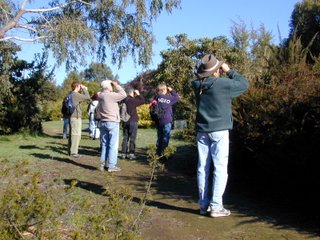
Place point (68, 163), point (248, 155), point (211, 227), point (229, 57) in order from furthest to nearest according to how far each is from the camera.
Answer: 1. point (229, 57)
2. point (68, 163)
3. point (248, 155)
4. point (211, 227)

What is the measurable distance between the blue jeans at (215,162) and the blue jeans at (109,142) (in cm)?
351

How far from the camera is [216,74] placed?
5.96 m

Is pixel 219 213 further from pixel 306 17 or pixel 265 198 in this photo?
pixel 306 17

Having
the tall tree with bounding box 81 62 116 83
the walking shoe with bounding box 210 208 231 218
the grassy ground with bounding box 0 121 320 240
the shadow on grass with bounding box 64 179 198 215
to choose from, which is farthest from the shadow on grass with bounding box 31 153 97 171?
the tall tree with bounding box 81 62 116 83

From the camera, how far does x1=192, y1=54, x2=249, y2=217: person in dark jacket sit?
5852mm

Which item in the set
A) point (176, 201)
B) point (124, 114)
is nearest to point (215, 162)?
point (176, 201)

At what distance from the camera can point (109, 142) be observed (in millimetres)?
Result: 9383

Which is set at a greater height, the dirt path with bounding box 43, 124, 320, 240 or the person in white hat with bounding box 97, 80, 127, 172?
the person in white hat with bounding box 97, 80, 127, 172

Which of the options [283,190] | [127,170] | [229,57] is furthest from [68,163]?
[229,57]

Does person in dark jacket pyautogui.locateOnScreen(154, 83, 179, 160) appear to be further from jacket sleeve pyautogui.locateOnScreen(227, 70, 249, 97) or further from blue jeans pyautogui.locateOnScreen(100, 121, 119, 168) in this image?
jacket sleeve pyautogui.locateOnScreen(227, 70, 249, 97)

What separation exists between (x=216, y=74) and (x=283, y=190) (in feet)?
7.31

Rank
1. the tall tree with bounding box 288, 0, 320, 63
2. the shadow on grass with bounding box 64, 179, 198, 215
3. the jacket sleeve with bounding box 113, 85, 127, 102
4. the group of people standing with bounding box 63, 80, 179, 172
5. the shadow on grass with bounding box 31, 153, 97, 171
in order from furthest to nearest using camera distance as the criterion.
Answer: the tall tree with bounding box 288, 0, 320, 63 → the shadow on grass with bounding box 31, 153, 97, 171 → the jacket sleeve with bounding box 113, 85, 127, 102 → the group of people standing with bounding box 63, 80, 179, 172 → the shadow on grass with bounding box 64, 179, 198, 215

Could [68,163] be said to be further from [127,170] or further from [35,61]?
[35,61]

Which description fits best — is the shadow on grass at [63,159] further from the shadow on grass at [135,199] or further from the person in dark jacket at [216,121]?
the person in dark jacket at [216,121]
